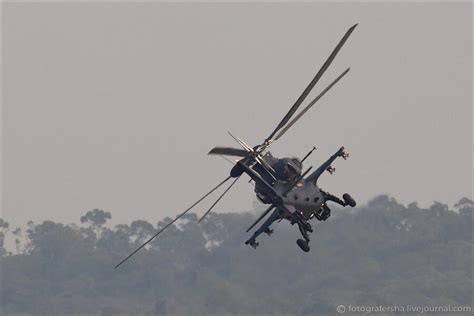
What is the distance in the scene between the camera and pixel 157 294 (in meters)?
135

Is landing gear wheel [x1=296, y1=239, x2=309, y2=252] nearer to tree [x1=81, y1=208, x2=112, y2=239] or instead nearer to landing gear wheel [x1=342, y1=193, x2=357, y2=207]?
landing gear wheel [x1=342, y1=193, x2=357, y2=207]

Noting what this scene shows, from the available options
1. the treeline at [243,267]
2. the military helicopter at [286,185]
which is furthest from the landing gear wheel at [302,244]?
the treeline at [243,267]

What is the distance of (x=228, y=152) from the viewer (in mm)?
47188

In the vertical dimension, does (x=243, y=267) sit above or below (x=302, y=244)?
above

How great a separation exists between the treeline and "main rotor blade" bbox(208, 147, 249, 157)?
6519 cm

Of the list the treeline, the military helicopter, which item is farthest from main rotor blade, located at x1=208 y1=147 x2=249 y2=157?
the treeline

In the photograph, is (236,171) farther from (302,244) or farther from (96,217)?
(96,217)

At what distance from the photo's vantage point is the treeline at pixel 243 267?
12456cm

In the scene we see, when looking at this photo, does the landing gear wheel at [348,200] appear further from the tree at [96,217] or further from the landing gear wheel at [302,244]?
the tree at [96,217]

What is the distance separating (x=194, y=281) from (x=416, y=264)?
21.2 meters

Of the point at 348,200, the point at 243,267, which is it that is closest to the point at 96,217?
the point at 243,267

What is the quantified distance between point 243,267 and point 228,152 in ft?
273

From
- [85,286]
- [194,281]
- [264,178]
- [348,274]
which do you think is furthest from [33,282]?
[264,178]

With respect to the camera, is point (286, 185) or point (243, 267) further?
point (243, 267)
